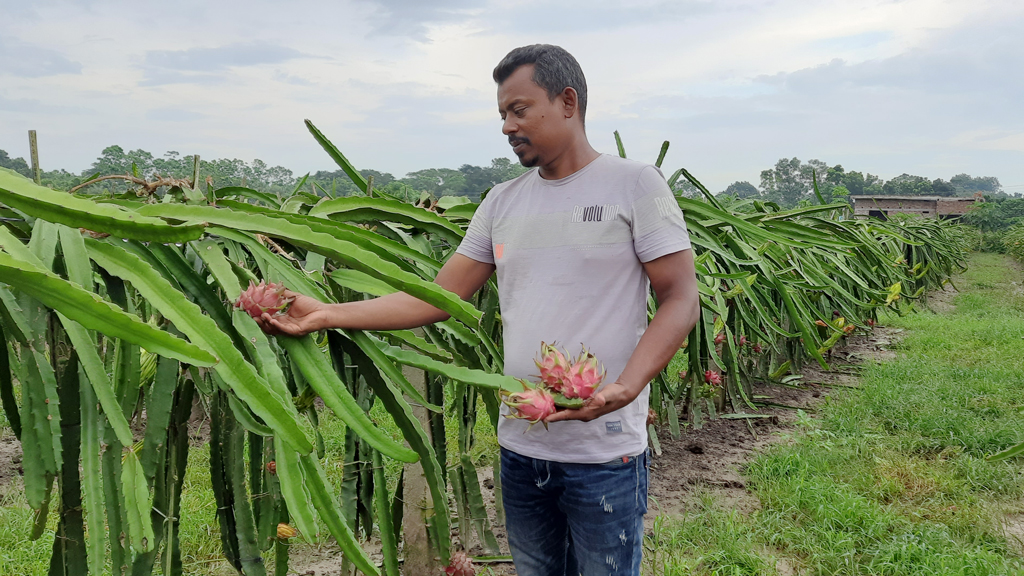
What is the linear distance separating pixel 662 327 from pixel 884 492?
2.07 meters

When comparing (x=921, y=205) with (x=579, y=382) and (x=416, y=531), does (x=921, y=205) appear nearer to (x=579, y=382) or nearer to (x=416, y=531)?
(x=416, y=531)

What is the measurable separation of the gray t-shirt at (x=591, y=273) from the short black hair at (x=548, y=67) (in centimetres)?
15

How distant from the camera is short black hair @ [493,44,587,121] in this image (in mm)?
1216

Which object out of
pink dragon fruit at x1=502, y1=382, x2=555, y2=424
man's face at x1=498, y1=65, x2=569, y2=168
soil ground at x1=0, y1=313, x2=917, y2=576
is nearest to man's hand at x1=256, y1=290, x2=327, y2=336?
pink dragon fruit at x1=502, y1=382, x2=555, y2=424

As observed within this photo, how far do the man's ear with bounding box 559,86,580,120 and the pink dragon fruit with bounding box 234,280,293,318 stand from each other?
26.3 inches

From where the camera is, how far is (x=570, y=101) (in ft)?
4.13

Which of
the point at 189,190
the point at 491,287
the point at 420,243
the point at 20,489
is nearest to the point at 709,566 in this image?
the point at 491,287

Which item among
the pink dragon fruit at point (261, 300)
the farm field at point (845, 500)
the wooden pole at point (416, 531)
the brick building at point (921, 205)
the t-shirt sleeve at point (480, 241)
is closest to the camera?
the pink dragon fruit at point (261, 300)

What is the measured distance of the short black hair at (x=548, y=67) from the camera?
1216 mm

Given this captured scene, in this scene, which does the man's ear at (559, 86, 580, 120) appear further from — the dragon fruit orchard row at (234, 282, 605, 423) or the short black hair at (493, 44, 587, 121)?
the dragon fruit orchard row at (234, 282, 605, 423)

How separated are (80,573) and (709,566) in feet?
5.67

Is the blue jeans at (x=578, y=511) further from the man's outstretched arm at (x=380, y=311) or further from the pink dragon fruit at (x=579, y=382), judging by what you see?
the pink dragon fruit at (x=579, y=382)

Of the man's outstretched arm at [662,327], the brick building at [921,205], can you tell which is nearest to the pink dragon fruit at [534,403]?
the man's outstretched arm at [662,327]

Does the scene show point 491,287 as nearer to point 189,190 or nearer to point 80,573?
point 189,190
